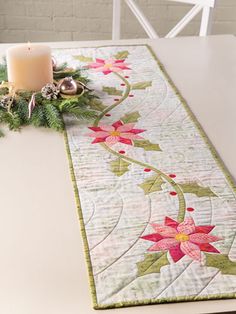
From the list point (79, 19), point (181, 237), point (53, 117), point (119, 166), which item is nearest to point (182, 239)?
point (181, 237)

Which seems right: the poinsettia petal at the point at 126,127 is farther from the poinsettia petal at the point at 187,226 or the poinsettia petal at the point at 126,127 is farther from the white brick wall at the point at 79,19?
the white brick wall at the point at 79,19

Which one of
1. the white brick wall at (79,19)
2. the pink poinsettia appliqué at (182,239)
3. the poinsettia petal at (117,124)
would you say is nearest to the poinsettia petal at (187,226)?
the pink poinsettia appliqué at (182,239)

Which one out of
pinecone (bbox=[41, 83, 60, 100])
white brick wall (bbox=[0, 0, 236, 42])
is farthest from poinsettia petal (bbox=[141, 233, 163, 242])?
white brick wall (bbox=[0, 0, 236, 42])

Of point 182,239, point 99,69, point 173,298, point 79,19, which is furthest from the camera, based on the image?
point 79,19

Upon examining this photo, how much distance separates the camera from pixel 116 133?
1.15 m

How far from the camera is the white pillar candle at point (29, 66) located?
122 cm

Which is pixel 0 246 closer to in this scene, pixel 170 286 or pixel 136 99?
pixel 170 286

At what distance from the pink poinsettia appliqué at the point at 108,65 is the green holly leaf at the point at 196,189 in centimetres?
52

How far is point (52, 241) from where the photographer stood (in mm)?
842

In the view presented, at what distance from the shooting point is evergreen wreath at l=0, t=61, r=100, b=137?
118 centimetres

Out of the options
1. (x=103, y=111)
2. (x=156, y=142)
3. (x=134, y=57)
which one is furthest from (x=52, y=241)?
(x=134, y=57)

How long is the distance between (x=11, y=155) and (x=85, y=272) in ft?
1.13

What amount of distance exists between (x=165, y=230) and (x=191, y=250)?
0.06 metres

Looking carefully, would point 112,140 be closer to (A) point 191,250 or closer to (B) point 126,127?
(B) point 126,127
